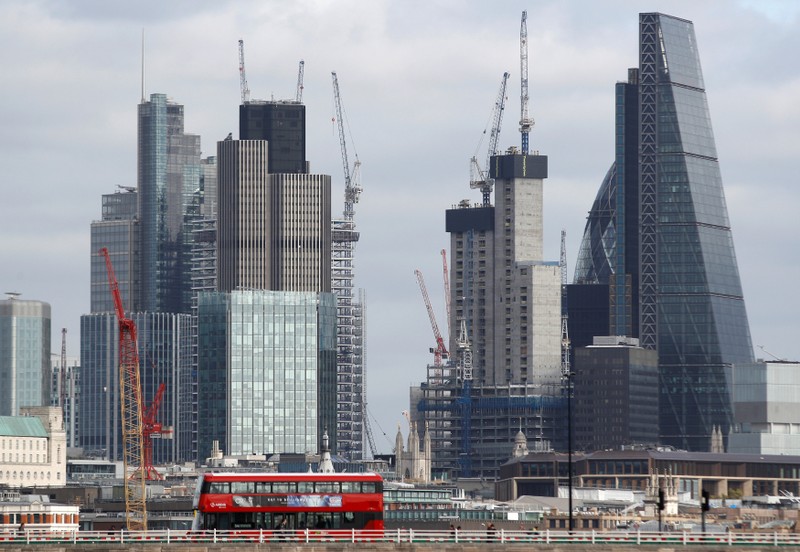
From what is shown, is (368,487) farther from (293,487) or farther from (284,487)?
(284,487)

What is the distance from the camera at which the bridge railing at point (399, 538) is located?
161m

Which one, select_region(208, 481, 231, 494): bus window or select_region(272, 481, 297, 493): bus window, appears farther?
select_region(208, 481, 231, 494): bus window

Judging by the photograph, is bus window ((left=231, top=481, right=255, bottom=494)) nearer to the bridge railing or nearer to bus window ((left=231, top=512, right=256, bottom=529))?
bus window ((left=231, top=512, right=256, bottom=529))

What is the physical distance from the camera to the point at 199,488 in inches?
7392

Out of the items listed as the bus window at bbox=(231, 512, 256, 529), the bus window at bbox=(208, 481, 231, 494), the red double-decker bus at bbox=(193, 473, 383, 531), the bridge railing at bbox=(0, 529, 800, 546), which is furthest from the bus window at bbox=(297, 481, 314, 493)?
the bridge railing at bbox=(0, 529, 800, 546)

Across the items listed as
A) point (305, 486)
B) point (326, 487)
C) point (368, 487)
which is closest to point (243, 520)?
point (305, 486)

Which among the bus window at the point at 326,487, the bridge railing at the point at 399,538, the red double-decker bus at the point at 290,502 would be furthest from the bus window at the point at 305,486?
the bridge railing at the point at 399,538

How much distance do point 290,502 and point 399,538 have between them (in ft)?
80.2

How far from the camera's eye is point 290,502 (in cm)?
18550

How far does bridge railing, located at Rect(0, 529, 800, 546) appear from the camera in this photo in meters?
161

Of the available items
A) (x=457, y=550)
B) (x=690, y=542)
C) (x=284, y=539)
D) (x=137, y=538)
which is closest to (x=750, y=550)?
(x=690, y=542)

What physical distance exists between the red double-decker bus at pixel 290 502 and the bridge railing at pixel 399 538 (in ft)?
57.4

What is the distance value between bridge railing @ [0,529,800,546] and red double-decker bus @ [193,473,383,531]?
57.4 feet

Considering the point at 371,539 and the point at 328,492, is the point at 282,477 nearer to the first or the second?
the point at 328,492
